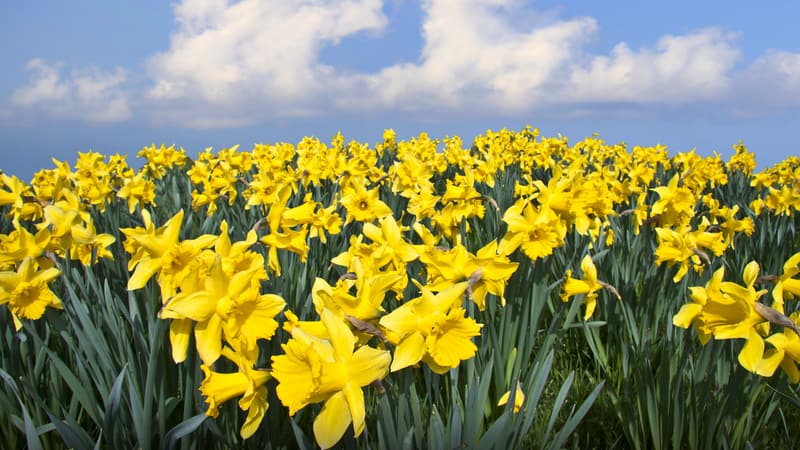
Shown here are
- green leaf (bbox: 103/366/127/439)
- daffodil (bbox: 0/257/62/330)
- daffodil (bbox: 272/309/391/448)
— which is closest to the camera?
daffodil (bbox: 272/309/391/448)

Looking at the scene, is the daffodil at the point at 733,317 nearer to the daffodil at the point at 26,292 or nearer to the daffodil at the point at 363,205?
the daffodil at the point at 363,205

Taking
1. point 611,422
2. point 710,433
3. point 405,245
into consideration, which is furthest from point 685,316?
point 405,245

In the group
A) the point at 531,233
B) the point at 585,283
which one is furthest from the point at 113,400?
the point at 585,283

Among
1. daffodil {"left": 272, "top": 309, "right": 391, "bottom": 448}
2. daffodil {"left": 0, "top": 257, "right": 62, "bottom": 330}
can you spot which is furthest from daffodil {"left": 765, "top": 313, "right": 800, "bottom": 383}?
daffodil {"left": 0, "top": 257, "right": 62, "bottom": 330}

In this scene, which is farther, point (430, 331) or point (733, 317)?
point (733, 317)

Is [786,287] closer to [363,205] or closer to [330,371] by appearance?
[330,371]

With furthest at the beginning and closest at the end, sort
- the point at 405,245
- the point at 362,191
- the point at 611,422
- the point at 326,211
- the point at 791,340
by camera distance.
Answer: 1. the point at 362,191
2. the point at 326,211
3. the point at 611,422
4. the point at 405,245
5. the point at 791,340

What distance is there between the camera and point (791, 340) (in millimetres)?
1556

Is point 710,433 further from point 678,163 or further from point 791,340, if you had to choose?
point 678,163

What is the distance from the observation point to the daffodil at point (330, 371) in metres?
1.20

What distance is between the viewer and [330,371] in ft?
3.94

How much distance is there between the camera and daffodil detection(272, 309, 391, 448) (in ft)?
3.95

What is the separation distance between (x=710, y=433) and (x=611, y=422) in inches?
19.1

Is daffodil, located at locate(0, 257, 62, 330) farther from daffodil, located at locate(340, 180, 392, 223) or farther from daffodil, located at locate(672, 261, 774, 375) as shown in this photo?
daffodil, located at locate(672, 261, 774, 375)
